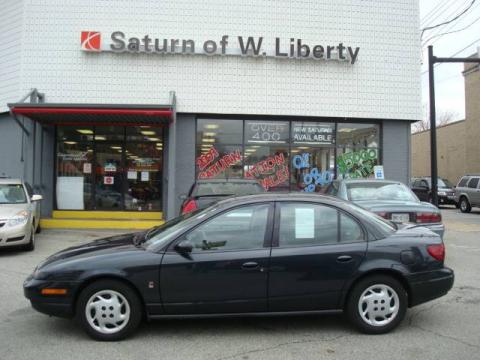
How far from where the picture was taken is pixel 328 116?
15.0m

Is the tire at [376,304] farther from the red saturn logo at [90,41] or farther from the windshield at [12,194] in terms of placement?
the red saturn logo at [90,41]

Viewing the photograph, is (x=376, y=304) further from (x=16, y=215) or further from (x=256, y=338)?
(x=16, y=215)

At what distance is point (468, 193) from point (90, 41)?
17.9 meters

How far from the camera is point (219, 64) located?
47.9 ft

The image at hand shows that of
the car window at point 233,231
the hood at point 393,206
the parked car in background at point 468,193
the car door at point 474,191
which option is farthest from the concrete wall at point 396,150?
the car window at point 233,231

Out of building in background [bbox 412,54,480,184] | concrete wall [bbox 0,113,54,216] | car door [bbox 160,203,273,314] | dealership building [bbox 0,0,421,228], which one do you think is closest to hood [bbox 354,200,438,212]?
Result: car door [bbox 160,203,273,314]

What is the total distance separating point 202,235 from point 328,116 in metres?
11.1

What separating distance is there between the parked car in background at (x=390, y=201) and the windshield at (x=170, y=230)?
13.3 ft

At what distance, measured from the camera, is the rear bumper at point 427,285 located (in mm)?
4785

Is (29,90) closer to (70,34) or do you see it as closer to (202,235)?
(70,34)

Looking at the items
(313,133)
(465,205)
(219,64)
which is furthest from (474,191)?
(219,64)

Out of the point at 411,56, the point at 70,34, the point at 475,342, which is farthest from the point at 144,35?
the point at 475,342

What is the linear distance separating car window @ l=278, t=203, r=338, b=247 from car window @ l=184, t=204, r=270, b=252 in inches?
8.2

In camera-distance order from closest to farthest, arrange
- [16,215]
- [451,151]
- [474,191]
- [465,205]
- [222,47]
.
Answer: [16,215] < [222,47] < [474,191] < [465,205] < [451,151]
